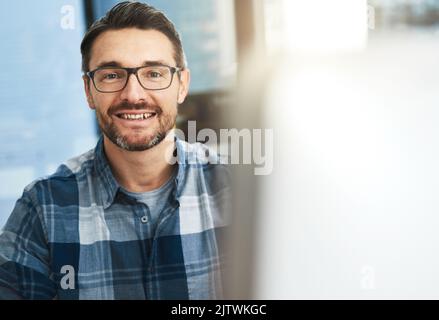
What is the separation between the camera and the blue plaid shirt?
117cm

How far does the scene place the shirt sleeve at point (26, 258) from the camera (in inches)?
45.6

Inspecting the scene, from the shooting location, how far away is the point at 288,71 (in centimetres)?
123

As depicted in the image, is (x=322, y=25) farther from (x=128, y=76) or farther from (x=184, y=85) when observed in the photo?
(x=128, y=76)

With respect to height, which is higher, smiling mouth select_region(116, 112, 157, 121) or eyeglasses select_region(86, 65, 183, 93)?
eyeglasses select_region(86, 65, 183, 93)

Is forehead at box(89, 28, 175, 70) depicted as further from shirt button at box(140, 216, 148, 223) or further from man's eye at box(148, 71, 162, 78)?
shirt button at box(140, 216, 148, 223)

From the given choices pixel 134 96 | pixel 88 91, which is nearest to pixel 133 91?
pixel 134 96

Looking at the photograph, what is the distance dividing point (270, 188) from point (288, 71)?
0.30 metres

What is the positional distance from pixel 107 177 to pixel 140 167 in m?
0.09

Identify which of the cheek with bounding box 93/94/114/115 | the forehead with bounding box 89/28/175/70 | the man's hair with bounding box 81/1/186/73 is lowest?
the cheek with bounding box 93/94/114/115

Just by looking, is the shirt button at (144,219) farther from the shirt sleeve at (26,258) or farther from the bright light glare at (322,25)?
the bright light glare at (322,25)

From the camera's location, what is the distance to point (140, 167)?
1188 mm

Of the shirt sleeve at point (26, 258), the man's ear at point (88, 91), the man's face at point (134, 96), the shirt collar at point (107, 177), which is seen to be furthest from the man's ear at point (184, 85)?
the shirt sleeve at point (26, 258)

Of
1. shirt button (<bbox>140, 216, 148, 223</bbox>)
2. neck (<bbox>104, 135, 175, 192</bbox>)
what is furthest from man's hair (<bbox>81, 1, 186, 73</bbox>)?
shirt button (<bbox>140, 216, 148, 223</bbox>)
